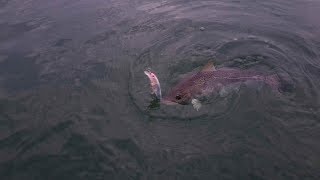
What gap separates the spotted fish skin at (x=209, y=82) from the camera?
6203mm

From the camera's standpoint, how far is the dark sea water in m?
5.28

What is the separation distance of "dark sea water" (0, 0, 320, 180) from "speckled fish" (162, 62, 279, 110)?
19 cm

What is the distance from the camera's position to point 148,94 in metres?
6.54

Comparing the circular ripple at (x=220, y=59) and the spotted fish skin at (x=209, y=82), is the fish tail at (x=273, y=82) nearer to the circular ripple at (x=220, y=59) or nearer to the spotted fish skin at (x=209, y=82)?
the spotted fish skin at (x=209, y=82)

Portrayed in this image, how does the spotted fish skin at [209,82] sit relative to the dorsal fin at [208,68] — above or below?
below

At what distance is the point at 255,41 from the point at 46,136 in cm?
521

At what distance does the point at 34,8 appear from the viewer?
33.1ft

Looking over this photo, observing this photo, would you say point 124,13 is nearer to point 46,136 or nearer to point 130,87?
point 130,87

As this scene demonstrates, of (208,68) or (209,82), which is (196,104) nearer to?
(209,82)

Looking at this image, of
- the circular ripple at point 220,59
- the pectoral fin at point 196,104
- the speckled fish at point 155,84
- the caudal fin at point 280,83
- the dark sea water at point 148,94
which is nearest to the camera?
the dark sea water at point 148,94

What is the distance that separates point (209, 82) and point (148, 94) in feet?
3.83

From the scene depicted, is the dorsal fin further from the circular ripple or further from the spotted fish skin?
the circular ripple

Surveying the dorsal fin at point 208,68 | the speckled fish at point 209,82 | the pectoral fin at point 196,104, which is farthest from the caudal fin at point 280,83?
the pectoral fin at point 196,104

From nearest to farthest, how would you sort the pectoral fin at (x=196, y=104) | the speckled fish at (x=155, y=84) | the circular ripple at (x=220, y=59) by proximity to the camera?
the speckled fish at (x=155, y=84), the pectoral fin at (x=196, y=104), the circular ripple at (x=220, y=59)
